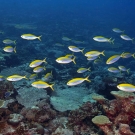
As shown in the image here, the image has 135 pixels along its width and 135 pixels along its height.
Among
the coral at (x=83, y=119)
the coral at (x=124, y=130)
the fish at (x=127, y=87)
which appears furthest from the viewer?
the coral at (x=83, y=119)

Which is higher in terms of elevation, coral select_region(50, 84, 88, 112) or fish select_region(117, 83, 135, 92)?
fish select_region(117, 83, 135, 92)

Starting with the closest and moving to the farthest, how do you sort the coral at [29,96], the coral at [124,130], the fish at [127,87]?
1. the coral at [124,130]
2. the fish at [127,87]
3. the coral at [29,96]

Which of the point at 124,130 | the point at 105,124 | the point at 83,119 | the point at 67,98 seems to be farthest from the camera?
the point at 67,98

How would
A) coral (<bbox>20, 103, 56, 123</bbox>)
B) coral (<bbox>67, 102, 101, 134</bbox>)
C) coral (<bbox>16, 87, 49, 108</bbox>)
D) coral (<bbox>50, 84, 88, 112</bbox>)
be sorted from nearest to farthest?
coral (<bbox>67, 102, 101, 134</bbox>) → coral (<bbox>20, 103, 56, 123</bbox>) → coral (<bbox>16, 87, 49, 108</bbox>) → coral (<bbox>50, 84, 88, 112</bbox>)

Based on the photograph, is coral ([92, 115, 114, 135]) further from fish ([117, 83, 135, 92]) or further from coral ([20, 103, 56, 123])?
coral ([20, 103, 56, 123])

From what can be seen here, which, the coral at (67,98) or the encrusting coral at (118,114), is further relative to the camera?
the coral at (67,98)

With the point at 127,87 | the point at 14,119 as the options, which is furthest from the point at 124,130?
the point at 14,119

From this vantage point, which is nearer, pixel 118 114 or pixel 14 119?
pixel 14 119

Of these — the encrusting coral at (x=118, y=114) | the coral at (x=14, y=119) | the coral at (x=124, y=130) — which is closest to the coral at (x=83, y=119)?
the encrusting coral at (x=118, y=114)

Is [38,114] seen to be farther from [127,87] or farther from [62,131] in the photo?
[127,87]

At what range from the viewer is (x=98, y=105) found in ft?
24.0

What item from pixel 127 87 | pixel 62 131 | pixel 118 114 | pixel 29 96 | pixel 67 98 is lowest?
pixel 67 98

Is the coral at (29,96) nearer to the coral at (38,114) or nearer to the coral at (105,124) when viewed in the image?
the coral at (38,114)

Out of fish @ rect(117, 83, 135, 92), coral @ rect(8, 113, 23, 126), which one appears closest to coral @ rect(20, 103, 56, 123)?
coral @ rect(8, 113, 23, 126)
